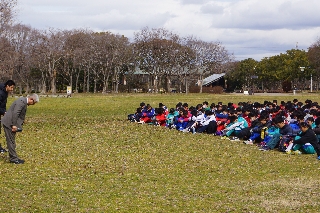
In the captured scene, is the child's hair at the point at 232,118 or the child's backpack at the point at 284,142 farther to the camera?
the child's hair at the point at 232,118

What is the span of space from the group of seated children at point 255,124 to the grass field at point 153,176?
1.96 feet

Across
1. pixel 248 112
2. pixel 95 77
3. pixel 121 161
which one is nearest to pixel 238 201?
pixel 121 161

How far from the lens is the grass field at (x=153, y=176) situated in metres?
9.16

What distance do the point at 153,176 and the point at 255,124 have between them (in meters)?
7.84

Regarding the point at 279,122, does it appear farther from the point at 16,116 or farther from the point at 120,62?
the point at 120,62

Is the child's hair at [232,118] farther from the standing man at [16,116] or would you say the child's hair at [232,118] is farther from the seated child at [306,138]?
the standing man at [16,116]

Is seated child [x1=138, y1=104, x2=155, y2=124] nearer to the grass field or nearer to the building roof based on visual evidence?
the grass field

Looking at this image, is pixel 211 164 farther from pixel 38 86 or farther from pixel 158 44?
pixel 38 86

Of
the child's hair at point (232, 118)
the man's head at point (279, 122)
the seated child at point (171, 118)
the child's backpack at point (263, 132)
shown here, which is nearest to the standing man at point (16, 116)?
the man's head at point (279, 122)

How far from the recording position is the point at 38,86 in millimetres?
87688

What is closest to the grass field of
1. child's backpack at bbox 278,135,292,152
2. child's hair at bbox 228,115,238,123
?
child's backpack at bbox 278,135,292,152

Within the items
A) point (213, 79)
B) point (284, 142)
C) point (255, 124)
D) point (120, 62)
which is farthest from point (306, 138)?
point (213, 79)

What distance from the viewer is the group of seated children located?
15602 millimetres

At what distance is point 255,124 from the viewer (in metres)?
18.6
